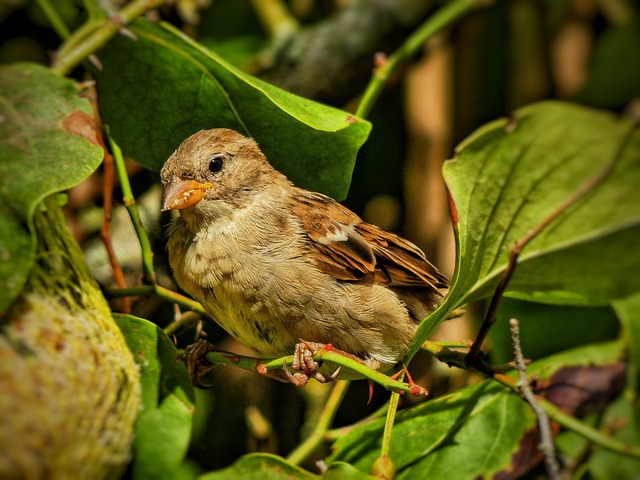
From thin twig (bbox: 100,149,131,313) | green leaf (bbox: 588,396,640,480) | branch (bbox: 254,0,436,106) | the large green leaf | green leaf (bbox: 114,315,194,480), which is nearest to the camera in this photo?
the large green leaf

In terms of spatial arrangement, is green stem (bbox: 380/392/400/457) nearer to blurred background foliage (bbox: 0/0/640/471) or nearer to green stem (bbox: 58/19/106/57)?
blurred background foliage (bbox: 0/0/640/471)

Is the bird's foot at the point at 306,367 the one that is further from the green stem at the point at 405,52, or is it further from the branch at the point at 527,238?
→ the green stem at the point at 405,52

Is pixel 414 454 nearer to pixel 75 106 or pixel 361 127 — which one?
pixel 361 127

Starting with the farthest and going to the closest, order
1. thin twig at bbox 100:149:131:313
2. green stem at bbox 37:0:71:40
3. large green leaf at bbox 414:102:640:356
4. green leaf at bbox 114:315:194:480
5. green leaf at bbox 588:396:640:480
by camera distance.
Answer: green stem at bbox 37:0:71:40, thin twig at bbox 100:149:131:313, green leaf at bbox 114:315:194:480, green leaf at bbox 588:396:640:480, large green leaf at bbox 414:102:640:356

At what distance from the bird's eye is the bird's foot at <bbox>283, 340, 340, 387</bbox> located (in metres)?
0.23

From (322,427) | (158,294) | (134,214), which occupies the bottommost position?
(322,427)

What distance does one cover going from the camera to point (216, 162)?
3.14 feet

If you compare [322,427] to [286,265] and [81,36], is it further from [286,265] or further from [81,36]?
[81,36]

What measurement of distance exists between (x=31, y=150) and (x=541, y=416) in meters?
0.60

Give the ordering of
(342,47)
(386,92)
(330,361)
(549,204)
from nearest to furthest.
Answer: (549,204) → (330,361) → (386,92) → (342,47)

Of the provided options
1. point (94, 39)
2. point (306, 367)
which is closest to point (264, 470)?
point (306, 367)

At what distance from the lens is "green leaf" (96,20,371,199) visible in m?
0.93

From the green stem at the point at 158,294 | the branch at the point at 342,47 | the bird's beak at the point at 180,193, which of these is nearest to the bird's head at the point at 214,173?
the bird's beak at the point at 180,193

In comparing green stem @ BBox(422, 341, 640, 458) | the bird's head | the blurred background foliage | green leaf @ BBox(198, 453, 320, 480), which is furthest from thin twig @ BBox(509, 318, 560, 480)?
the bird's head
